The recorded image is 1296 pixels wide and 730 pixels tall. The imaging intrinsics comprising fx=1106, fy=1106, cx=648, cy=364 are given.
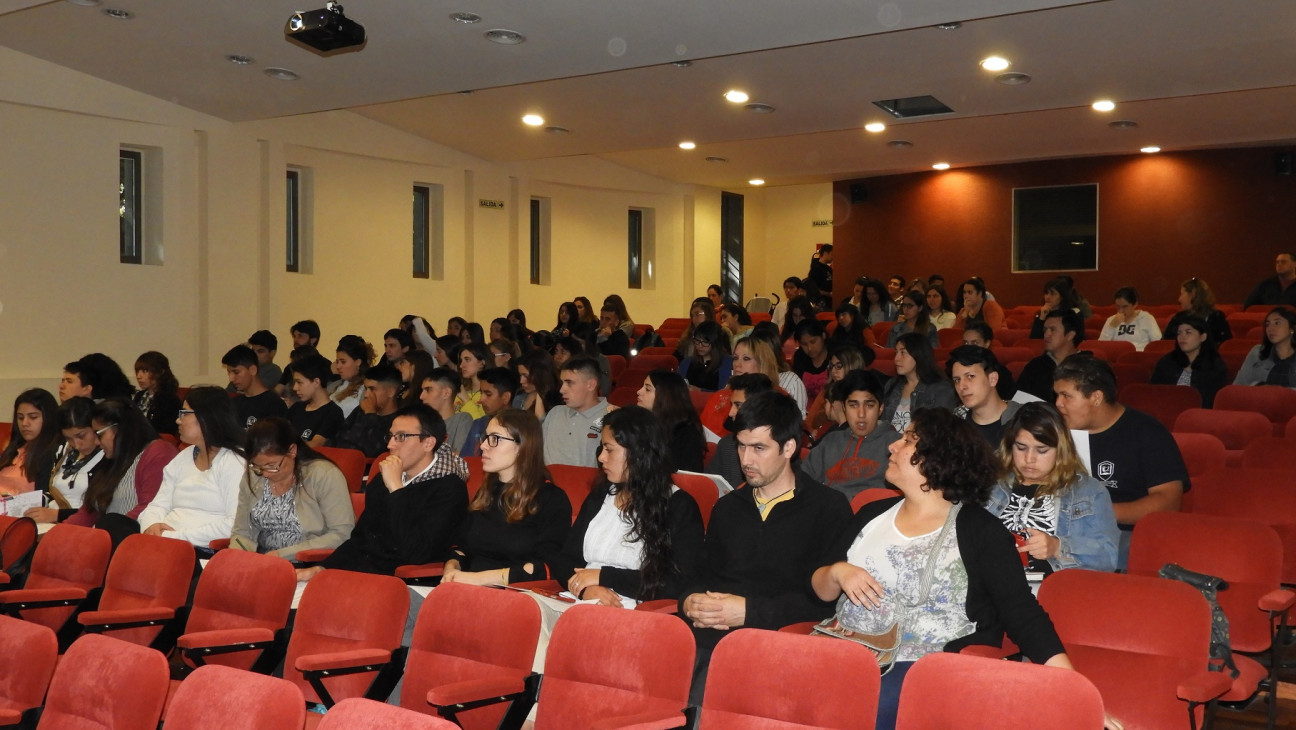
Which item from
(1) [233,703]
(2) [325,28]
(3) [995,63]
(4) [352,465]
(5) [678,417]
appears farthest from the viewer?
(3) [995,63]

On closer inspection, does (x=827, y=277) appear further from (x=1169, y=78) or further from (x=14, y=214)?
(x=14, y=214)

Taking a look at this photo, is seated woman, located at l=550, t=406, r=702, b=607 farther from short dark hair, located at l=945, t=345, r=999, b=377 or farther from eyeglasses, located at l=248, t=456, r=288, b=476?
short dark hair, located at l=945, t=345, r=999, b=377

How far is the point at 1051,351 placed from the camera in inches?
271

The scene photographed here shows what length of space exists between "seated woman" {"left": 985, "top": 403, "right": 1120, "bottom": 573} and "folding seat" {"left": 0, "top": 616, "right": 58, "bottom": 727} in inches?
106

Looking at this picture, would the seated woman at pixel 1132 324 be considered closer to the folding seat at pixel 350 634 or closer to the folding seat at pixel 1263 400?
the folding seat at pixel 1263 400

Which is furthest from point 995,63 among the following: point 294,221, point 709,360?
point 294,221

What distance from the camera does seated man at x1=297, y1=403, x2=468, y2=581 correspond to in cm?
430

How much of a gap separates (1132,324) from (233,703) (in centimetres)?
918

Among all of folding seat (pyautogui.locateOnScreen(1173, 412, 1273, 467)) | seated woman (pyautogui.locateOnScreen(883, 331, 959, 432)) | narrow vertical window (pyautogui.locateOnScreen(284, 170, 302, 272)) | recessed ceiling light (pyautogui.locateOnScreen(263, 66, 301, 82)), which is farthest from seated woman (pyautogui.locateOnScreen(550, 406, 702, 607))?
narrow vertical window (pyautogui.locateOnScreen(284, 170, 302, 272))

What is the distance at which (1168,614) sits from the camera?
9.40 ft

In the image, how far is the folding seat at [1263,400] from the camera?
254 inches

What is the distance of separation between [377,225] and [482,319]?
5.59 ft

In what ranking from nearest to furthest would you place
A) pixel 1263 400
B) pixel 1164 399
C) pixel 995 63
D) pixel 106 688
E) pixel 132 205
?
pixel 106 688 → pixel 1263 400 → pixel 1164 399 → pixel 995 63 → pixel 132 205

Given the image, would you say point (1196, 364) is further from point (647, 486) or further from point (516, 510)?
point (516, 510)
